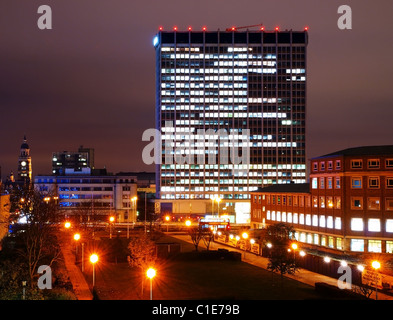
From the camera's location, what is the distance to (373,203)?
6788 centimetres

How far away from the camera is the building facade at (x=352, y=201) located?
66.8m

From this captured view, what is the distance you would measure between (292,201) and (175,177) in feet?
250

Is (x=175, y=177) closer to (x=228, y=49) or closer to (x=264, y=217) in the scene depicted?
(x=228, y=49)

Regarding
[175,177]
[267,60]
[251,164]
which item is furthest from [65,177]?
[267,60]

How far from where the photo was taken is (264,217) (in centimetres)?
9825

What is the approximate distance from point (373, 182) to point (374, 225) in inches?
247

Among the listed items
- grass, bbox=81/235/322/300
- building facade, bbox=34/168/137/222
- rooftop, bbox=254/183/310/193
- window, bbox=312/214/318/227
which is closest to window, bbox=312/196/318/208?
window, bbox=312/214/318/227

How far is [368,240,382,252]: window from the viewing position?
66938 millimetres

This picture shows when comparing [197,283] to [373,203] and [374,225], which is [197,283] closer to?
[374,225]

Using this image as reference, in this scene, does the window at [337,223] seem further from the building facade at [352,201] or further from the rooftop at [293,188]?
the rooftop at [293,188]

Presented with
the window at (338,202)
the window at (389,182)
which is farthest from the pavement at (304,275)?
the window at (389,182)

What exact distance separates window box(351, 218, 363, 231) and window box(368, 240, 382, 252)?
2.40 metres

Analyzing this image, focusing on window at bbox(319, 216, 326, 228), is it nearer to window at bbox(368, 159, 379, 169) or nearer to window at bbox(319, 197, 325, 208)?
window at bbox(319, 197, 325, 208)

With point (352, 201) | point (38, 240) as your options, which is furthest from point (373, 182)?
point (38, 240)
